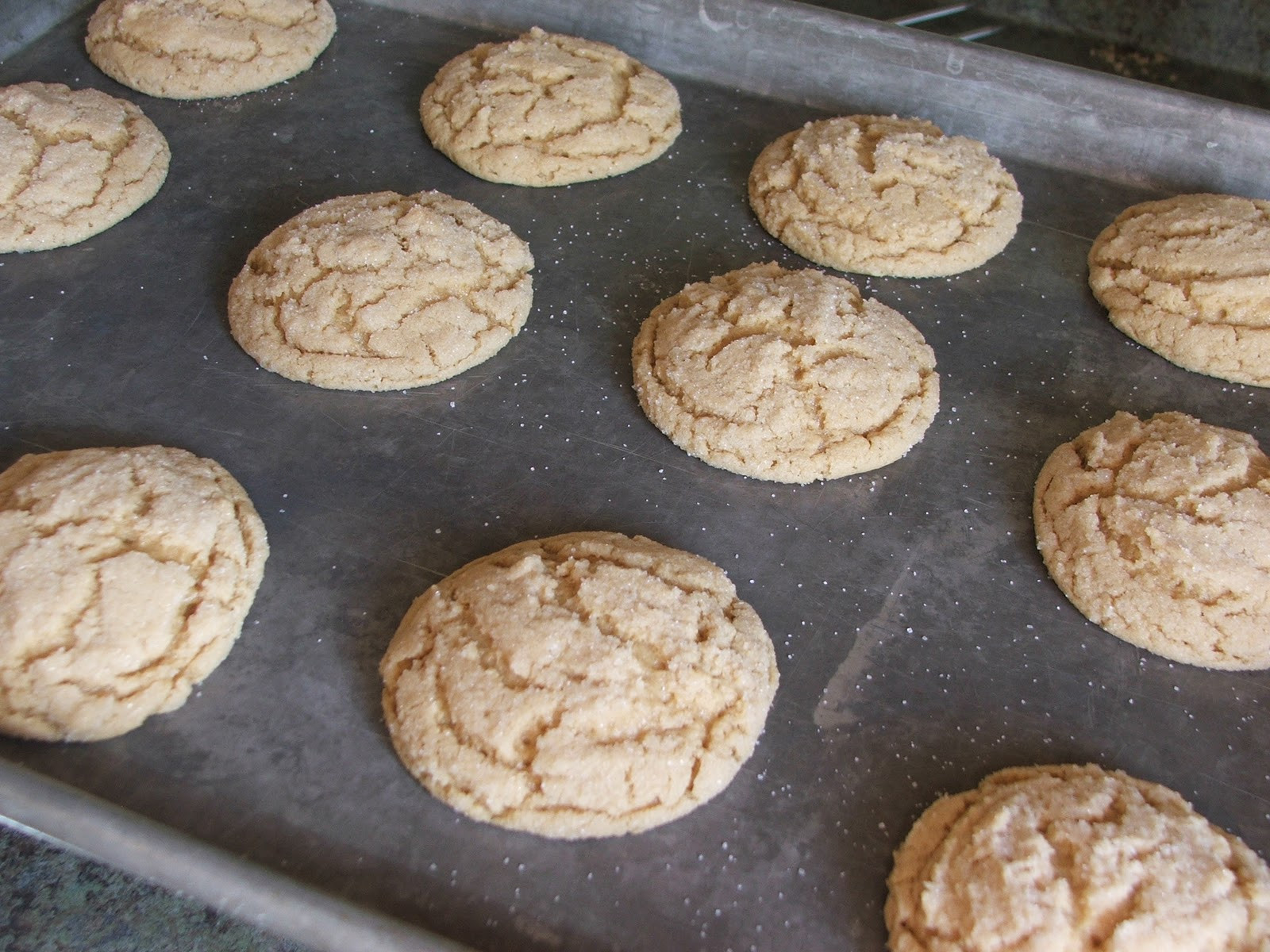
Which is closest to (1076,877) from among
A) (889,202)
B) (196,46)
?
(889,202)

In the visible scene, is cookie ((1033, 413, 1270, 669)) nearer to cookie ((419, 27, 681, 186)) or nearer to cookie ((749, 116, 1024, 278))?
cookie ((749, 116, 1024, 278))

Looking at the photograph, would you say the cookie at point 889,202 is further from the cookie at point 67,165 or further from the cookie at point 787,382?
the cookie at point 67,165

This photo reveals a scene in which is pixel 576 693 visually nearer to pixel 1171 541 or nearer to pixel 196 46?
pixel 1171 541

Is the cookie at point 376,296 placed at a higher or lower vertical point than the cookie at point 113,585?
higher

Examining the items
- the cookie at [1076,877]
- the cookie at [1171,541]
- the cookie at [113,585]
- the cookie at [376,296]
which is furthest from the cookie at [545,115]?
the cookie at [1076,877]

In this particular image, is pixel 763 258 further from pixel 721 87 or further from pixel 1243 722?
pixel 1243 722

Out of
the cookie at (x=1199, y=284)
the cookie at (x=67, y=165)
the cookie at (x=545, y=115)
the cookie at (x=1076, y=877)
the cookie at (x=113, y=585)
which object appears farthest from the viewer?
the cookie at (x=545, y=115)
